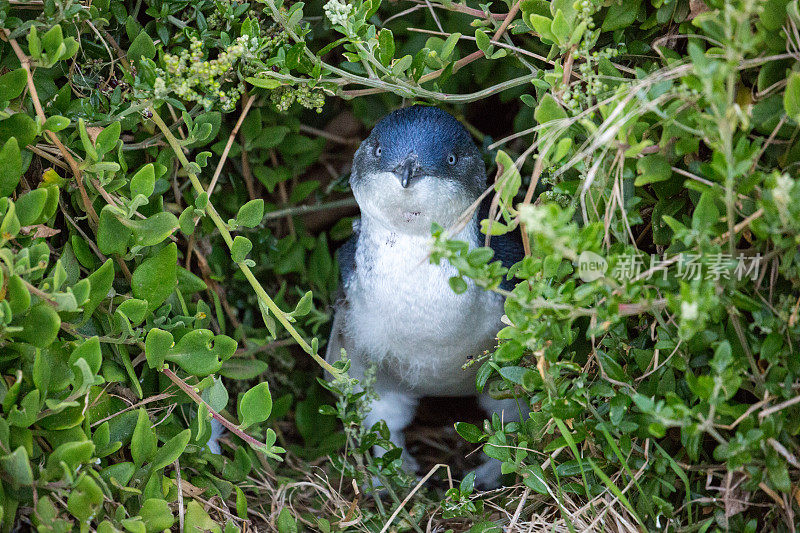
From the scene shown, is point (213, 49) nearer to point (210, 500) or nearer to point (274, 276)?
point (274, 276)

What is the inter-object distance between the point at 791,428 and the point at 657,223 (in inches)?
22.8

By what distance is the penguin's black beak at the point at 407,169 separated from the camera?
2238 mm

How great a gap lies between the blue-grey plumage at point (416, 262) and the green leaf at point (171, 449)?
914 millimetres

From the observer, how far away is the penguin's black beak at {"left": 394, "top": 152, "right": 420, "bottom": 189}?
224 cm

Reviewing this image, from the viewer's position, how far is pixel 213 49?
2340 mm

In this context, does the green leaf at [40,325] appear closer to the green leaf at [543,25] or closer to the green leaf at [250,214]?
the green leaf at [250,214]

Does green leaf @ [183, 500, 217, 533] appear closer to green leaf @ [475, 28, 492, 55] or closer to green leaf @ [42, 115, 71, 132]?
green leaf @ [42, 115, 71, 132]

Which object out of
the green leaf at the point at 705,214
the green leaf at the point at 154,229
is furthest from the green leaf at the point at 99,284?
the green leaf at the point at 705,214

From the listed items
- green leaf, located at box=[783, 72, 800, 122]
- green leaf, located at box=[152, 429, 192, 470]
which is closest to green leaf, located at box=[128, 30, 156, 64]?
green leaf, located at box=[152, 429, 192, 470]

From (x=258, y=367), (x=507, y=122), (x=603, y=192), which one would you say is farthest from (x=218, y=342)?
(x=507, y=122)

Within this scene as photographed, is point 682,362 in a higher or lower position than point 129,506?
higher

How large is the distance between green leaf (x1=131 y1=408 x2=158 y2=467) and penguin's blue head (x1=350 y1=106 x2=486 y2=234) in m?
1.03

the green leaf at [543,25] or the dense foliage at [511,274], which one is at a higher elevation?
the green leaf at [543,25]

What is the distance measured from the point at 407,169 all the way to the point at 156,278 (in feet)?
2.76
